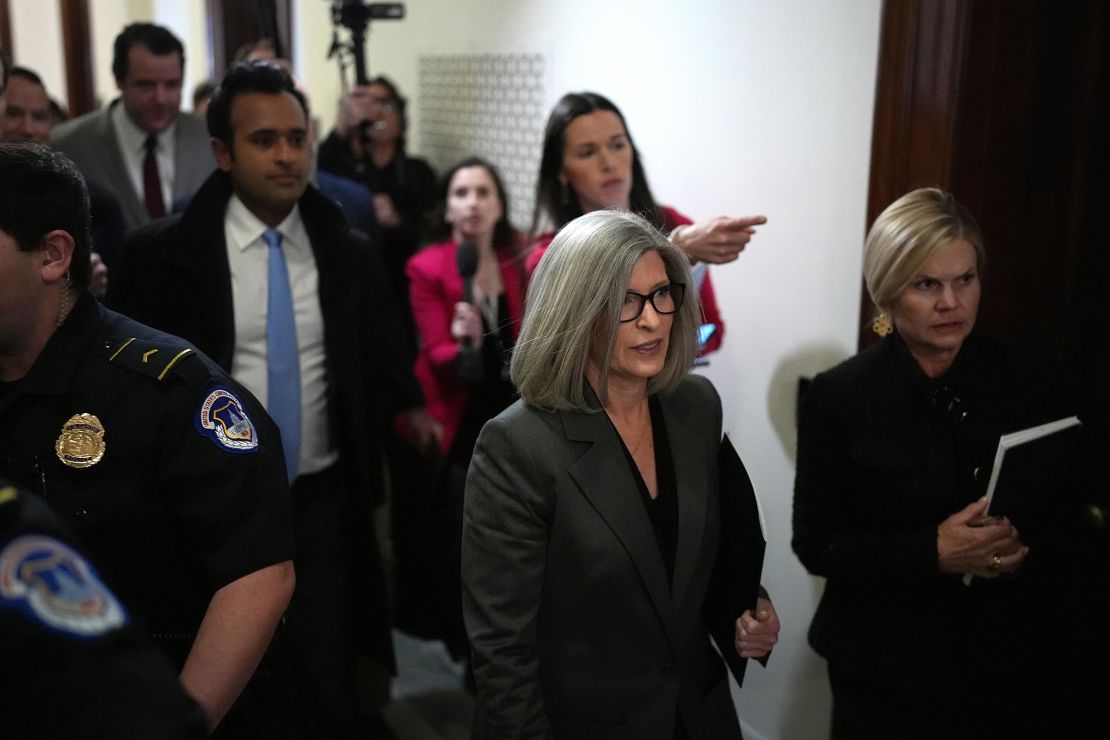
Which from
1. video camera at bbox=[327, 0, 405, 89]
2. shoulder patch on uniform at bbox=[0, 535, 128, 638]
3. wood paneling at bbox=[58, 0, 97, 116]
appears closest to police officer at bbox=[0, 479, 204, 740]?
shoulder patch on uniform at bbox=[0, 535, 128, 638]

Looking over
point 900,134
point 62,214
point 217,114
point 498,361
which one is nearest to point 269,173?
point 217,114

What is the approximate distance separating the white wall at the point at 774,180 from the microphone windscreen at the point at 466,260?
55 centimetres

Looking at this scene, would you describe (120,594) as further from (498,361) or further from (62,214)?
(498,361)

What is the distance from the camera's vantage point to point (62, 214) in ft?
4.81

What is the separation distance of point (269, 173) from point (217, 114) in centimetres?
20

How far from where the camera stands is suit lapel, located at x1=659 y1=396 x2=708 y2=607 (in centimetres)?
159

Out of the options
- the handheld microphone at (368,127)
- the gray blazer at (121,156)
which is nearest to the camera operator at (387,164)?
the handheld microphone at (368,127)

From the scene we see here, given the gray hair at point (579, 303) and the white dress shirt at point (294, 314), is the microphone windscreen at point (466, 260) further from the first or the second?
the gray hair at point (579, 303)

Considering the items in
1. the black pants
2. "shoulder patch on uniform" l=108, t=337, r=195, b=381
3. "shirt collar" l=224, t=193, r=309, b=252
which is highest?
"shirt collar" l=224, t=193, r=309, b=252

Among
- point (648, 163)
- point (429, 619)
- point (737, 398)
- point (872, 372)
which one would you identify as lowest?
point (429, 619)

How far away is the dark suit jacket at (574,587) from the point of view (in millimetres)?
1537

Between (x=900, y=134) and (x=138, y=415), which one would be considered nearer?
(x=138, y=415)

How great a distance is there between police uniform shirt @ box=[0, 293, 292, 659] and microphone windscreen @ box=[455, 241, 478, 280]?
1706mm

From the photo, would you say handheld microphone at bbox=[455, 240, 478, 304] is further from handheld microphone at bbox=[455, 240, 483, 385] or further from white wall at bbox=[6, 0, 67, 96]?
white wall at bbox=[6, 0, 67, 96]
